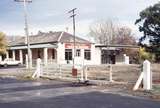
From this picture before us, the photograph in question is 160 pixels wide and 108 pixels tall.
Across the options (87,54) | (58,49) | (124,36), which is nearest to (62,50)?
(58,49)

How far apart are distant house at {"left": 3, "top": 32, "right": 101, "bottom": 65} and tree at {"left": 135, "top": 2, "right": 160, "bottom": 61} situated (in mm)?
9646

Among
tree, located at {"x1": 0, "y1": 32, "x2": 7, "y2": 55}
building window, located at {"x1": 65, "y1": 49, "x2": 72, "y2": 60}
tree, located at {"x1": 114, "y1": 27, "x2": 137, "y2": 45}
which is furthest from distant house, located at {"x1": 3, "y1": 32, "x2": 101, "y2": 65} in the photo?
tree, located at {"x1": 114, "y1": 27, "x2": 137, "y2": 45}

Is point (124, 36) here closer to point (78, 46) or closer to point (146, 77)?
point (78, 46)

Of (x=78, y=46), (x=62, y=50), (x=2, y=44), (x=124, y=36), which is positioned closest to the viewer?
(x=62, y=50)

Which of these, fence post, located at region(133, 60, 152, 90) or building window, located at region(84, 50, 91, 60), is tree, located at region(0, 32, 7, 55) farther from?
fence post, located at region(133, 60, 152, 90)

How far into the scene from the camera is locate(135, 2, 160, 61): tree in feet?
196

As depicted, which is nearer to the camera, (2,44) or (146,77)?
(146,77)

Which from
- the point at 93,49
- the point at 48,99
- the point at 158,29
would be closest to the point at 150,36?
the point at 158,29

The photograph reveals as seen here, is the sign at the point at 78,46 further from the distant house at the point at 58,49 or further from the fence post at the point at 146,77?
the fence post at the point at 146,77

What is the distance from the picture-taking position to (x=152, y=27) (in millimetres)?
61188

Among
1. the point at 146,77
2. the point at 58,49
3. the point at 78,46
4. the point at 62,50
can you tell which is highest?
the point at 78,46

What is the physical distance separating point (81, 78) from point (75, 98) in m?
9.09

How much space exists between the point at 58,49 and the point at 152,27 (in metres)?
16.2

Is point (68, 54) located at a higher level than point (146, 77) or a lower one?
higher
